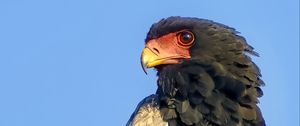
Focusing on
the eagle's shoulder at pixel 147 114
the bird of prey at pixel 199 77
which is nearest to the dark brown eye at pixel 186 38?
the bird of prey at pixel 199 77

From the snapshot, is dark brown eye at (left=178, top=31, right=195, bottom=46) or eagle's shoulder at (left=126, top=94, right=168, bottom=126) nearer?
eagle's shoulder at (left=126, top=94, right=168, bottom=126)

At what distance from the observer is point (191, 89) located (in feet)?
38.2

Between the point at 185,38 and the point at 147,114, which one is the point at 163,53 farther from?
the point at 147,114

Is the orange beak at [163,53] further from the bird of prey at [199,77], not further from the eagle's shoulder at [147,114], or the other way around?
the eagle's shoulder at [147,114]

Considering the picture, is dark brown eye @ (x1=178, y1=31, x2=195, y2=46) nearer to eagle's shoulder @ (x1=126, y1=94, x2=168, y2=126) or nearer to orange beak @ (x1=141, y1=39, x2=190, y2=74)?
orange beak @ (x1=141, y1=39, x2=190, y2=74)

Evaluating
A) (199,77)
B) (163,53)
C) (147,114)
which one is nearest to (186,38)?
(163,53)

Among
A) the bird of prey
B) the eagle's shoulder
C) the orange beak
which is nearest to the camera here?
the eagle's shoulder

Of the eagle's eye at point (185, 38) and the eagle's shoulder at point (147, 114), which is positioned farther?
the eagle's eye at point (185, 38)

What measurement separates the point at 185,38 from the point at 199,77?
0.75 meters

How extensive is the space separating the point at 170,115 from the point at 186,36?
1.25 m

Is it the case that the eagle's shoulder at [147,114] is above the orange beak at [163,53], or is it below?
below

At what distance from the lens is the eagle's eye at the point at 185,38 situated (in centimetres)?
1216

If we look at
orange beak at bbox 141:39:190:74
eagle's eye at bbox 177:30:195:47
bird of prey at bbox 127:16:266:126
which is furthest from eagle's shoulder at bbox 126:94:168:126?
eagle's eye at bbox 177:30:195:47

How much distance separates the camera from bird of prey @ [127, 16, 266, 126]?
11422mm
